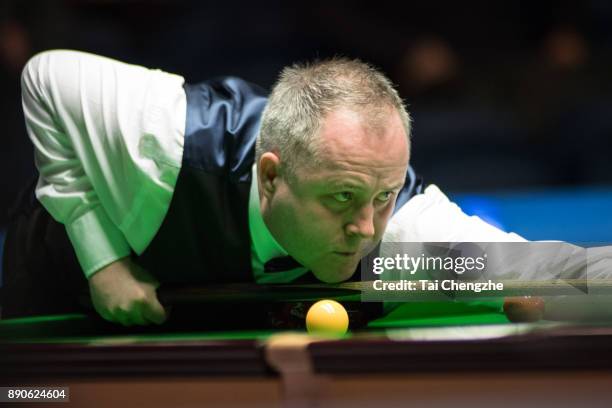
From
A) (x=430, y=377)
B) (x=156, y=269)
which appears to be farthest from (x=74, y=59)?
(x=430, y=377)

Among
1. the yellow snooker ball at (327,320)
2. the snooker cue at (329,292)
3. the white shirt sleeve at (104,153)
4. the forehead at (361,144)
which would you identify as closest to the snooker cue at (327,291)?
the snooker cue at (329,292)

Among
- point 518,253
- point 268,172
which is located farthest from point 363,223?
point 518,253

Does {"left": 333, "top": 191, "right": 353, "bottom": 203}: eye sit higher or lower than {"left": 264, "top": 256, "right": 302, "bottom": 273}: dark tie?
higher

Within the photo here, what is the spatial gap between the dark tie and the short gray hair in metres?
0.32

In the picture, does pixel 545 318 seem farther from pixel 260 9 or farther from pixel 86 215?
pixel 260 9

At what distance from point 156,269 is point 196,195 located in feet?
0.86

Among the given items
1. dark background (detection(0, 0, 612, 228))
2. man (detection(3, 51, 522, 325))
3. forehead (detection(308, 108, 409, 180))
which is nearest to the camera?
forehead (detection(308, 108, 409, 180))

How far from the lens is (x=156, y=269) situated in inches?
96.7

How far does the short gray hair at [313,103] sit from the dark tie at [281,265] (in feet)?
1.05

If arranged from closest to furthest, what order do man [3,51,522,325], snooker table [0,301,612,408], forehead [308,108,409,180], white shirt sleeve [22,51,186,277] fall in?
snooker table [0,301,612,408] < forehead [308,108,409,180] < man [3,51,522,325] < white shirt sleeve [22,51,186,277]

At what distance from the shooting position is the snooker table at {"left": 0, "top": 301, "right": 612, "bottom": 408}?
1.62 m

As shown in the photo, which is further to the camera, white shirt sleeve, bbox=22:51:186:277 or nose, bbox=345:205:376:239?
white shirt sleeve, bbox=22:51:186:277

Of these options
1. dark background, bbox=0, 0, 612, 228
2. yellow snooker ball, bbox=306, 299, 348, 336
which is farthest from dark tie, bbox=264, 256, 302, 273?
dark background, bbox=0, 0, 612, 228

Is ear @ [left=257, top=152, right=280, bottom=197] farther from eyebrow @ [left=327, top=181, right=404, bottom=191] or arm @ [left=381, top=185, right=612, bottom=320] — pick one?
arm @ [left=381, top=185, right=612, bottom=320]
